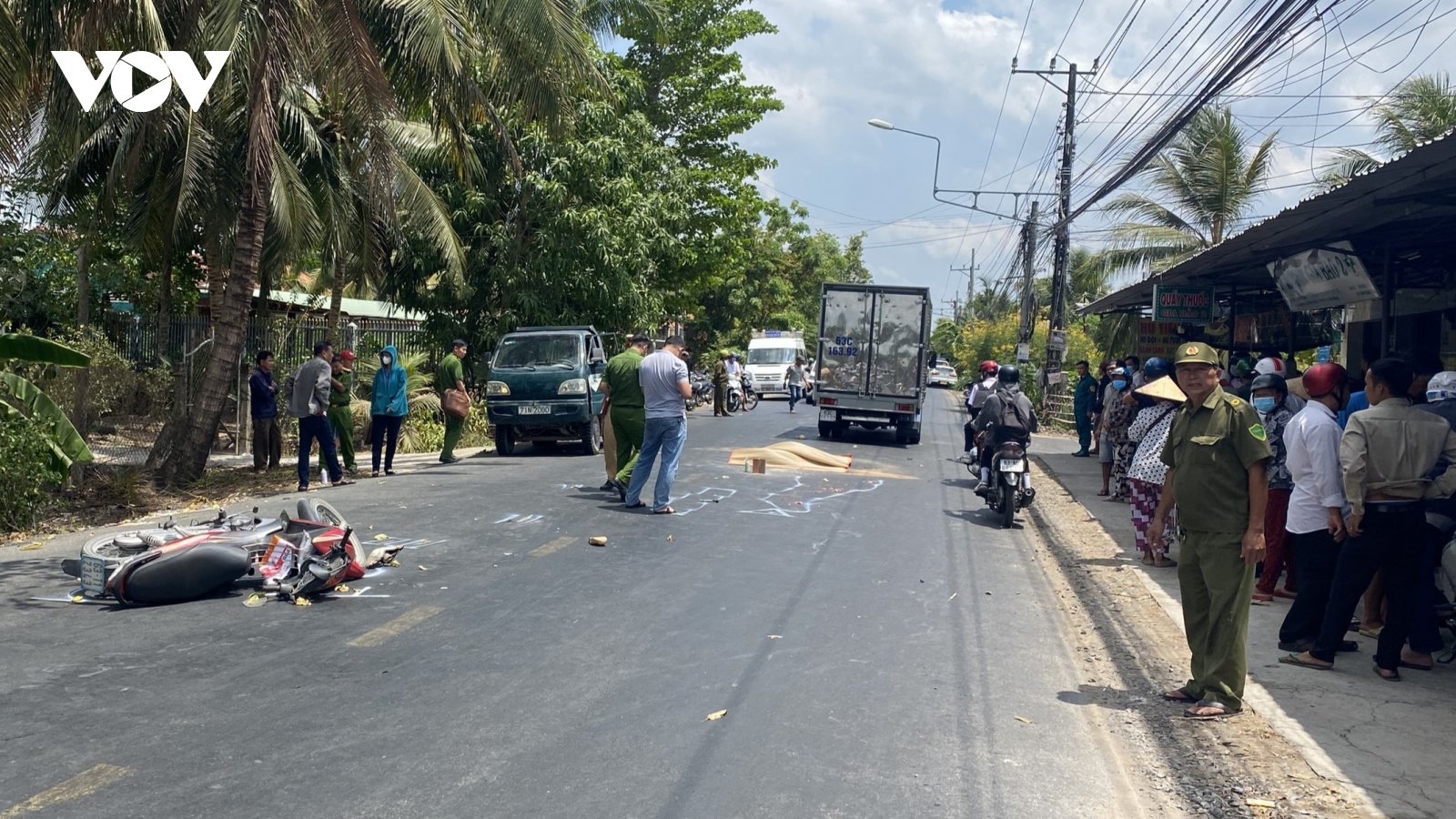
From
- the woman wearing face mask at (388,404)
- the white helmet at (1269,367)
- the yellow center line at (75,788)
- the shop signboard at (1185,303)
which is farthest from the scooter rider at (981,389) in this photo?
the yellow center line at (75,788)

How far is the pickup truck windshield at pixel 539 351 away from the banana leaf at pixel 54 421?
768cm

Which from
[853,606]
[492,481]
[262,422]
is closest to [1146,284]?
[492,481]

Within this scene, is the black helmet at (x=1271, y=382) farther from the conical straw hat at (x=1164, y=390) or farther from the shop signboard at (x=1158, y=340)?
the shop signboard at (x=1158, y=340)

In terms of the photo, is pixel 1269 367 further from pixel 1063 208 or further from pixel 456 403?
pixel 1063 208

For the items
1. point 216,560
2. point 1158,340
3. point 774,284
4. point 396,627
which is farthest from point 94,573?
point 774,284

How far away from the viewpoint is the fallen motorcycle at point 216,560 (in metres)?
7.09

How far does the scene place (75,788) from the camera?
420 centimetres

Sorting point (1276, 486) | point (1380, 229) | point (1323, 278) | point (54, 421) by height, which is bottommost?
point (54, 421)

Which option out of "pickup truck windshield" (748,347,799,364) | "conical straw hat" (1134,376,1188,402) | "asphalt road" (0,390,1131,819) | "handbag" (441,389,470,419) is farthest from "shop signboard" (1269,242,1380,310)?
"pickup truck windshield" (748,347,799,364)

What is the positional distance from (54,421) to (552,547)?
524 centimetres

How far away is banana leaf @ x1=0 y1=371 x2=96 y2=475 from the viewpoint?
35.1 ft

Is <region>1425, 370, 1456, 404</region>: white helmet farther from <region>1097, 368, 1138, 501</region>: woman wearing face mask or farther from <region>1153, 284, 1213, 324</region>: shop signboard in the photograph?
<region>1153, 284, 1213, 324</region>: shop signboard

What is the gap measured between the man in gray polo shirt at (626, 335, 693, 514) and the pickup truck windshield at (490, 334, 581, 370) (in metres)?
6.27

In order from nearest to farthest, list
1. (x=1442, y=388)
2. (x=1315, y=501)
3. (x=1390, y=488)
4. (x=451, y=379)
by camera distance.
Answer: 1. (x=1390, y=488)
2. (x=1315, y=501)
3. (x=1442, y=388)
4. (x=451, y=379)
